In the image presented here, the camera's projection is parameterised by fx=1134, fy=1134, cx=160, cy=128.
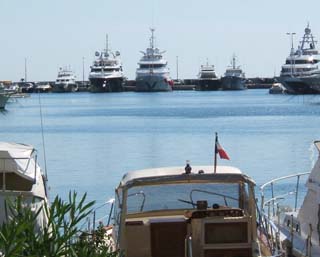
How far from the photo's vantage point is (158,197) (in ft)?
52.2

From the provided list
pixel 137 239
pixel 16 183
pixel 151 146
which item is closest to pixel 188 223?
pixel 137 239

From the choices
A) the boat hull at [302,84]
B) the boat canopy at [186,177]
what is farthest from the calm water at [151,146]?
the boat hull at [302,84]

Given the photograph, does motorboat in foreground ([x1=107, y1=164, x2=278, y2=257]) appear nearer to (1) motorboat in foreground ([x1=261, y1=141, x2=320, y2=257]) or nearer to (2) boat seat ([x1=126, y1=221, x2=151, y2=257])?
(2) boat seat ([x1=126, y1=221, x2=151, y2=257])

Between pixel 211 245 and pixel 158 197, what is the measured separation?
5.07ft

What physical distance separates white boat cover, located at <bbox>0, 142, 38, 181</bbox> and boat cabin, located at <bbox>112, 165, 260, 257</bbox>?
11.5ft

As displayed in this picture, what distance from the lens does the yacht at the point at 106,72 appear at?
609 ft

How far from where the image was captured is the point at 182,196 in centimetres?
1614

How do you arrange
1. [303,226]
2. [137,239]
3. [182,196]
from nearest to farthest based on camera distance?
1. [137,239]
2. [182,196]
3. [303,226]

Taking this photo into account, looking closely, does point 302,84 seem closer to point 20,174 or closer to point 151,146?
point 151,146

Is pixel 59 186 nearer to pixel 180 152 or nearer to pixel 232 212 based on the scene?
pixel 180 152

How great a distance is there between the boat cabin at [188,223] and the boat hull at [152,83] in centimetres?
16939

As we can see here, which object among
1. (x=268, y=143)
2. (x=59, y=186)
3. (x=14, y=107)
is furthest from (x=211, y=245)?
(x=14, y=107)

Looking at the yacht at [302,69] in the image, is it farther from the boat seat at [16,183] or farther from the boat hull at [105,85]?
the boat seat at [16,183]

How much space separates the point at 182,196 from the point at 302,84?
127617 millimetres
